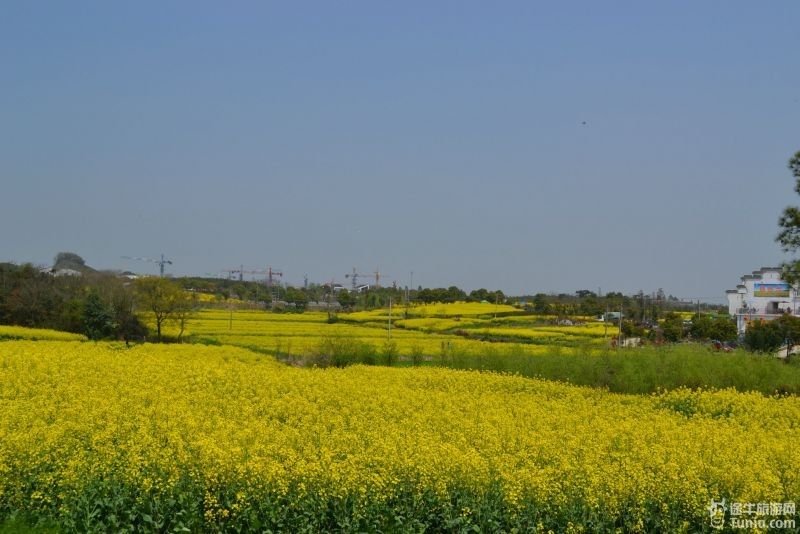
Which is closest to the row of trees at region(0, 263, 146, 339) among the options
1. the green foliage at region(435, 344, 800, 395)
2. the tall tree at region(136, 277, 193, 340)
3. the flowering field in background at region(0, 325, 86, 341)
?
the flowering field in background at region(0, 325, 86, 341)

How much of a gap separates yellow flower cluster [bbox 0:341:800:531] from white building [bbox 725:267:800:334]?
245 ft

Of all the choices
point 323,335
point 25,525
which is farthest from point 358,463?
point 323,335

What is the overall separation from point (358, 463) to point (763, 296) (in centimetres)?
9413

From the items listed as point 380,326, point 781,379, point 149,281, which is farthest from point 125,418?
point 380,326

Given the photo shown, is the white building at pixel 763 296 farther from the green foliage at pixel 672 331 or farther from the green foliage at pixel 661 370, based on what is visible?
the green foliage at pixel 661 370

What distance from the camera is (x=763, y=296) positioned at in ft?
307

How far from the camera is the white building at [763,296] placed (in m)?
84.8

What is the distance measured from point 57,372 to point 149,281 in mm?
34255

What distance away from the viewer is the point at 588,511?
32.2 feet

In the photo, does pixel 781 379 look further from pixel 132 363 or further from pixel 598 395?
pixel 132 363

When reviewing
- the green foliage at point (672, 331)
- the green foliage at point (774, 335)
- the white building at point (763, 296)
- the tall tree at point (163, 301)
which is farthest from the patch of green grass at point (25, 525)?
the white building at point (763, 296)

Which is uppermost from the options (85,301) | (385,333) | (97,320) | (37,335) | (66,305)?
(85,301)

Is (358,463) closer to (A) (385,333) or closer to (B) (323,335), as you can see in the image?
(B) (323,335)

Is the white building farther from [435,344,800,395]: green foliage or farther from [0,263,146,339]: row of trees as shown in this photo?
[0,263,146,339]: row of trees
